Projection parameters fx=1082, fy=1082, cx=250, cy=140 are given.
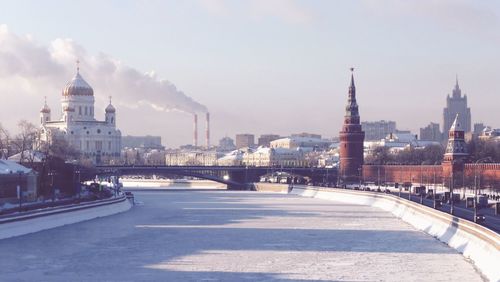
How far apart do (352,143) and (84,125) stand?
50.0 m

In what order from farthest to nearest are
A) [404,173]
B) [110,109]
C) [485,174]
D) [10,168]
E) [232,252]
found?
1. [110,109]
2. [404,173]
3. [485,174]
4. [10,168]
5. [232,252]

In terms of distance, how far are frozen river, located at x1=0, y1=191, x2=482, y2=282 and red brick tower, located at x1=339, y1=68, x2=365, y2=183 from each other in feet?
234

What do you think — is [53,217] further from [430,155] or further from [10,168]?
[430,155]

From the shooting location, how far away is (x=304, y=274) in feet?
108

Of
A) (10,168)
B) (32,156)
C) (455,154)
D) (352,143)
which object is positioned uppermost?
(352,143)

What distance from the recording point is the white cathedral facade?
165250mm

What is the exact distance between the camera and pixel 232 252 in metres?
39.9

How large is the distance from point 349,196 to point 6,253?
55.2 m

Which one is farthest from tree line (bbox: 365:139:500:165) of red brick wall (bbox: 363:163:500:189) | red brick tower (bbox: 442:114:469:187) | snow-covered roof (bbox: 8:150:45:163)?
snow-covered roof (bbox: 8:150:45:163)

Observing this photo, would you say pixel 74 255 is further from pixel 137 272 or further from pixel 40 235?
pixel 40 235

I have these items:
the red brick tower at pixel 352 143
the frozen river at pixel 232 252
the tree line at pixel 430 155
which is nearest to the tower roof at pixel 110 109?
the tree line at pixel 430 155

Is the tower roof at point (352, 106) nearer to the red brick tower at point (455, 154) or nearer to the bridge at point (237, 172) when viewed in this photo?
the bridge at point (237, 172)

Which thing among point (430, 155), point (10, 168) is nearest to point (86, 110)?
point (430, 155)

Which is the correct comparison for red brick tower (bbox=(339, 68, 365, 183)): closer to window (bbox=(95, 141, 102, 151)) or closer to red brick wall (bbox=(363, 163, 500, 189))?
red brick wall (bbox=(363, 163, 500, 189))
